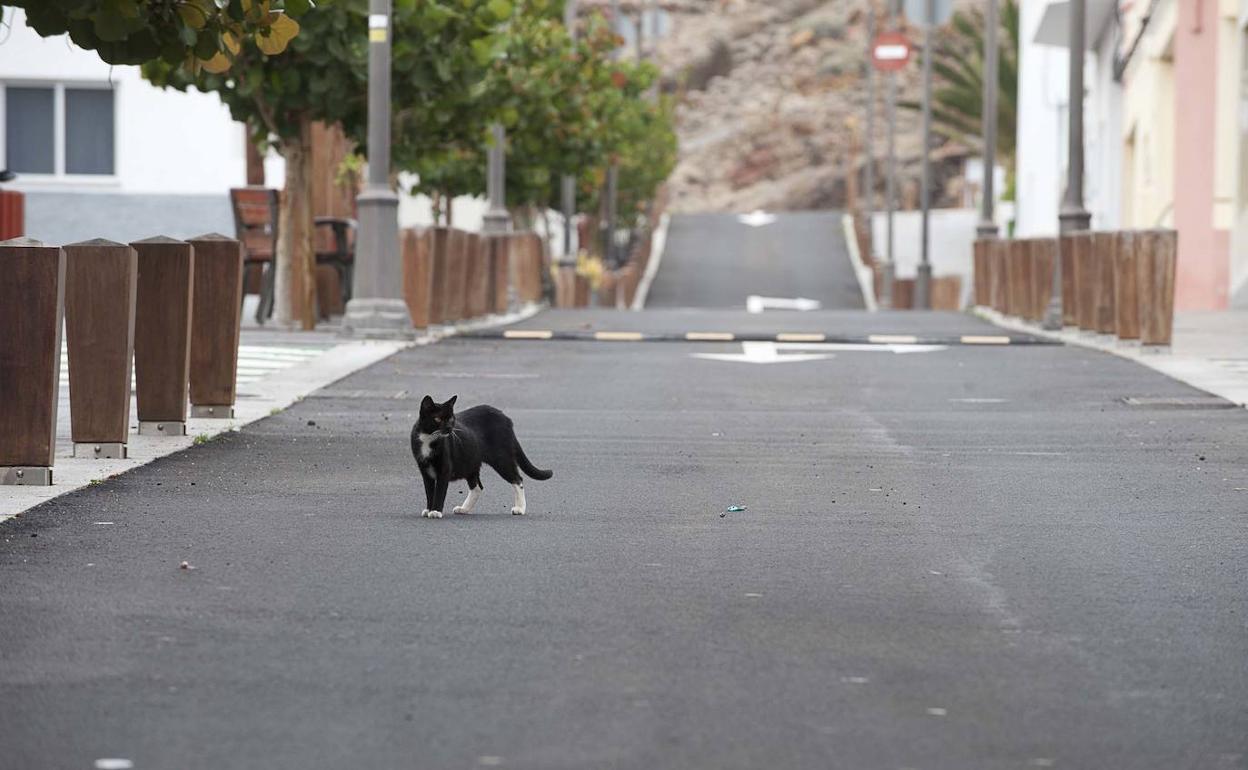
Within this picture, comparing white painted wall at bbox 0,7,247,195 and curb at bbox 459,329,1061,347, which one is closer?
curb at bbox 459,329,1061,347

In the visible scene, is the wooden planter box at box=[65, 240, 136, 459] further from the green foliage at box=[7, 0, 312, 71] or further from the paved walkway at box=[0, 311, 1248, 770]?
the green foliage at box=[7, 0, 312, 71]

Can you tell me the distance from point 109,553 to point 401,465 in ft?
11.1

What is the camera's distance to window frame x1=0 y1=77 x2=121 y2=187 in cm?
3656

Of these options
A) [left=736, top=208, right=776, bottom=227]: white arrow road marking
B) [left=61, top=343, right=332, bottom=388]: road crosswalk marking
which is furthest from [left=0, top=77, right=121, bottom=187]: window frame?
[left=736, top=208, right=776, bottom=227]: white arrow road marking

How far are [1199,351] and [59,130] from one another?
20460mm

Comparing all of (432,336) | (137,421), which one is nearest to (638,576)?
(137,421)

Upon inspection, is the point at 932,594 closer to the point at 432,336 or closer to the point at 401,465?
the point at 401,465

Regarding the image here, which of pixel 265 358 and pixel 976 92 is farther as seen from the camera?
pixel 976 92

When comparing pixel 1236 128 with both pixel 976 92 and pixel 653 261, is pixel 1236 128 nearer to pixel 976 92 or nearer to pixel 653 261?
pixel 653 261

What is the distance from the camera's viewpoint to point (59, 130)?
36812 mm

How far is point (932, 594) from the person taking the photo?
7.93 m

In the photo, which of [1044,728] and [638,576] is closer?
[1044,728]

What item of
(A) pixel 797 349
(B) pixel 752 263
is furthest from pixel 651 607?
(B) pixel 752 263

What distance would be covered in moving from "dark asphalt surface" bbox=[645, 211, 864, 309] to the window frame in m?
31.8
